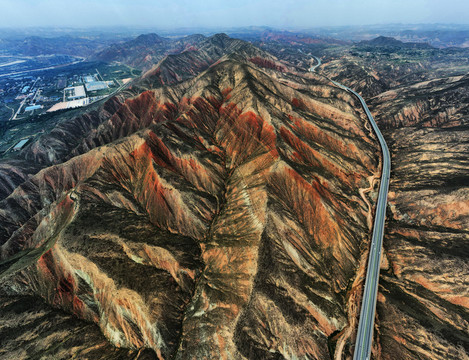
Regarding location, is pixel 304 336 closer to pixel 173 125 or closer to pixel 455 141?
pixel 173 125

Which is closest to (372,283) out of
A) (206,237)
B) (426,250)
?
(426,250)

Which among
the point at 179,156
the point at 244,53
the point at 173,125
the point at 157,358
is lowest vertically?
the point at 157,358

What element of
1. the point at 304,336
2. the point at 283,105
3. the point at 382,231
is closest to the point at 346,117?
the point at 283,105

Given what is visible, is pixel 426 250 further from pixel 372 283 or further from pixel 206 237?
pixel 206 237

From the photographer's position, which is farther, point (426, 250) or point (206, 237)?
point (206, 237)

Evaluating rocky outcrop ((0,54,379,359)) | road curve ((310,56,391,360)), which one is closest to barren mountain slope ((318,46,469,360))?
road curve ((310,56,391,360))

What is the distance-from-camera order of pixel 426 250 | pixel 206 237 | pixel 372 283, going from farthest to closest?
1. pixel 206 237
2. pixel 426 250
3. pixel 372 283

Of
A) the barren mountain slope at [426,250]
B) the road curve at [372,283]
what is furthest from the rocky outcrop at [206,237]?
the barren mountain slope at [426,250]

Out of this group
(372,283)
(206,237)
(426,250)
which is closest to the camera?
(372,283)

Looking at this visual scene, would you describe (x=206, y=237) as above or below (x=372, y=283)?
above

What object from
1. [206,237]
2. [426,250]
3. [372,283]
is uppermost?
[426,250]

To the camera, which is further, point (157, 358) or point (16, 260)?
point (16, 260)
